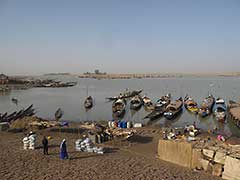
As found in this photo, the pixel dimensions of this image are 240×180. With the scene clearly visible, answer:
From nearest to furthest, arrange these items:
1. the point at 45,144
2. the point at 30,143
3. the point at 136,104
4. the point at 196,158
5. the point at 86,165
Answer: the point at 86,165, the point at 196,158, the point at 45,144, the point at 30,143, the point at 136,104

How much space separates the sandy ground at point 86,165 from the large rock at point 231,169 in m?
0.58

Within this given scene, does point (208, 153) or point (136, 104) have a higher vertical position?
point (208, 153)

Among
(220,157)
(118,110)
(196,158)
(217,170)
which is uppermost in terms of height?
(220,157)

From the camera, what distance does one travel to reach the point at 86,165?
11328mm

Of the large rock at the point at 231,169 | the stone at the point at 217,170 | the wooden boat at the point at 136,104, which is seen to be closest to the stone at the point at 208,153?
the stone at the point at 217,170

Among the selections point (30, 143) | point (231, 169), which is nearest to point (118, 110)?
point (30, 143)

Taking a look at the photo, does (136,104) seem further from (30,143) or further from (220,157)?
A: (220,157)

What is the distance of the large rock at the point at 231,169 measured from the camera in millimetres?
A: 10125

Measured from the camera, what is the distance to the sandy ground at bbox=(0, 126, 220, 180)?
10219mm

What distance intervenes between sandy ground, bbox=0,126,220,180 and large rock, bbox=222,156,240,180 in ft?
1.92

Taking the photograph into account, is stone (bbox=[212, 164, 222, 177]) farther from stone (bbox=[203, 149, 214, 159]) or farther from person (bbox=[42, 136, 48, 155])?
person (bbox=[42, 136, 48, 155])

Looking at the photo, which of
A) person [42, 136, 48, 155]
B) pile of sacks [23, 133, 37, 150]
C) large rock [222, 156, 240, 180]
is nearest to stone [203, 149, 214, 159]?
large rock [222, 156, 240, 180]

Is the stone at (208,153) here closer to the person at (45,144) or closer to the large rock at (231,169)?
the large rock at (231,169)

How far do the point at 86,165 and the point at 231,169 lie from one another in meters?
5.91
